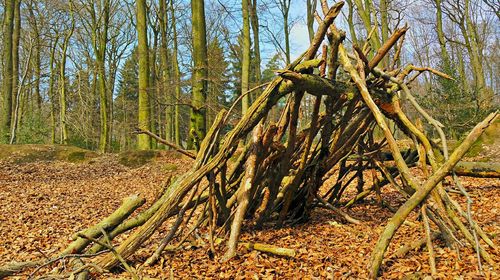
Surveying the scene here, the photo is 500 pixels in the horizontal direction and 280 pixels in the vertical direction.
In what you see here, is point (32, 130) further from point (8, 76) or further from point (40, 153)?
point (40, 153)

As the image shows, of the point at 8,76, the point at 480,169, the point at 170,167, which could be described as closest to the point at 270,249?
the point at 480,169

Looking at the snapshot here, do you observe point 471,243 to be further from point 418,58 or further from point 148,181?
point 418,58

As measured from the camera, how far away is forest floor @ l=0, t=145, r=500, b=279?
304 cm

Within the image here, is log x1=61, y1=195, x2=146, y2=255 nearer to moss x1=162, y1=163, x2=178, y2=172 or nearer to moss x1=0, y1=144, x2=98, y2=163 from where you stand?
moss x1=162, y1=163, x2=178, y2=172

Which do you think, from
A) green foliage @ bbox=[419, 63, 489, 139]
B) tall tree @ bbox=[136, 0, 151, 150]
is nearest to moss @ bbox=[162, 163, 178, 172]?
tall tree @ bbox=[136, 0, 151, 150]

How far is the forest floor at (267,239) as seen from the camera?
304cm

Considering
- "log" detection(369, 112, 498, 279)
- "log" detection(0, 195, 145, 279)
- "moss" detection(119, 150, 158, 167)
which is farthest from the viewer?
"moss" detection(119, 150, 158, 167)

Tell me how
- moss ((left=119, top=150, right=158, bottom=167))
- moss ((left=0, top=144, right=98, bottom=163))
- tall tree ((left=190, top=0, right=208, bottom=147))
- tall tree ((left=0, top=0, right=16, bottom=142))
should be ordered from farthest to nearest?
1. tall tree ((left=0, top=0, right=16, bottom=142))
2. moss ((left=0, top=144, right=98, bottom=163))
3. moss ((left=119, top=150, right=158, bottom=167))
4. tall tree ((left=190, top=0, right=208, bottom=147))

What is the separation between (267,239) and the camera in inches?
149

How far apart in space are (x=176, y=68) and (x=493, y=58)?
2671 cm

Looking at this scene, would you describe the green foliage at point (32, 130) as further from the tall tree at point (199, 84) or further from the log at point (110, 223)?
the log at point (110, 223)

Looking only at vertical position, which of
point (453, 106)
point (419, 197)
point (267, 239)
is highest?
point (453, 106)

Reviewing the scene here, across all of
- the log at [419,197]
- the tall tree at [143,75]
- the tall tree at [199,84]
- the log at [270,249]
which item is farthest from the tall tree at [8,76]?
the log at [419,197]

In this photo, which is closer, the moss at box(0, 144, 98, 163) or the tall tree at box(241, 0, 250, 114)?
the moss at box(0, 144, 98, 163)
